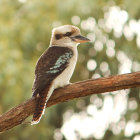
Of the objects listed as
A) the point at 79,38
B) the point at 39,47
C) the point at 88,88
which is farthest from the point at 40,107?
the point at 39,47

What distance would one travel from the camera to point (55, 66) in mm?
4445

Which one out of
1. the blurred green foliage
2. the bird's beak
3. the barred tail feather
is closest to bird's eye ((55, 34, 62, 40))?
the bird's beak

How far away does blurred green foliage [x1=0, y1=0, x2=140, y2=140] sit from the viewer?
7145 mm

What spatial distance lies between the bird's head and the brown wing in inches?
5.4

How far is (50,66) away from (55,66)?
4 cm

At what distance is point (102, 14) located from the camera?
8.72 m

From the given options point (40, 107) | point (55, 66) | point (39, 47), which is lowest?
point (39, 47)

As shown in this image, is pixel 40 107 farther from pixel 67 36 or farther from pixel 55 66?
pixel 67 36

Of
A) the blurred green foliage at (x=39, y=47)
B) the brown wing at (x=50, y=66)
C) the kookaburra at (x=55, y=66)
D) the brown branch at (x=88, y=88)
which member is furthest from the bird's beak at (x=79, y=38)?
the blurred green foliage at (x=39, y=47)

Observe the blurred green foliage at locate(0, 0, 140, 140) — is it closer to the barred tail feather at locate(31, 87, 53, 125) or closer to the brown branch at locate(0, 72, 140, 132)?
the barred tail feather at locate(31, 87, 53, 125)

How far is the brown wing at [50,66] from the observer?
4266 mm

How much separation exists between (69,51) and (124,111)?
→ 485 cm

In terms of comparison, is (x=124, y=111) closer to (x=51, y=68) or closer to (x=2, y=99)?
(x=2, y=99)

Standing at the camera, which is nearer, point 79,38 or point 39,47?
point 79,38
